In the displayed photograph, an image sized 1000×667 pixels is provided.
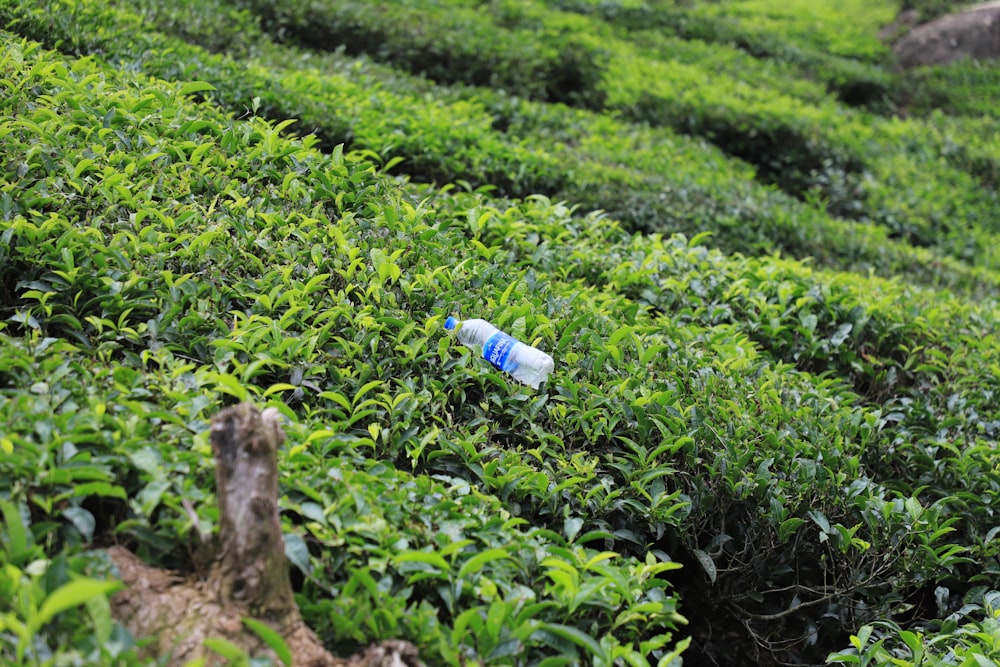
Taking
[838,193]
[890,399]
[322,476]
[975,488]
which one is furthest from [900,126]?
[322,476]

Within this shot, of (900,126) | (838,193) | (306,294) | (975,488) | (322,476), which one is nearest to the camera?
(322,476)

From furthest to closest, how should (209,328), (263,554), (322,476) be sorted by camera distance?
(209,328), (322,476), (263,554)

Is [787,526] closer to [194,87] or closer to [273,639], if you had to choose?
[273,639]

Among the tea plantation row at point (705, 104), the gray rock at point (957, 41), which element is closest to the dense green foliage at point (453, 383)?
the tea plantation row at point (705, 104)

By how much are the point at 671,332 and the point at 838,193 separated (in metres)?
4.42

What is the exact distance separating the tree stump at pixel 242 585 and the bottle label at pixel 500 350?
1.22 meters

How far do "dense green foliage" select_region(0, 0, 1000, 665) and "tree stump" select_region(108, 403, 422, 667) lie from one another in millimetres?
88

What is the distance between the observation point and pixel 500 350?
119 inches

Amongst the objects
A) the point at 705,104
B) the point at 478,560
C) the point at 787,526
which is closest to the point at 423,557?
the point at 478,560

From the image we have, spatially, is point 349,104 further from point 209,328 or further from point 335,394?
point 335,394

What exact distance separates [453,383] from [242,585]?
1.19 m

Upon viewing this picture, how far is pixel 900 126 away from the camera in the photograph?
8.91 m

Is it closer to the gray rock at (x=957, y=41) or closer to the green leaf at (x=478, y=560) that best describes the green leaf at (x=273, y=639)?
the green leaf at (x=478, y=560)

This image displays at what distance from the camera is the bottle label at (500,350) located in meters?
3.01
